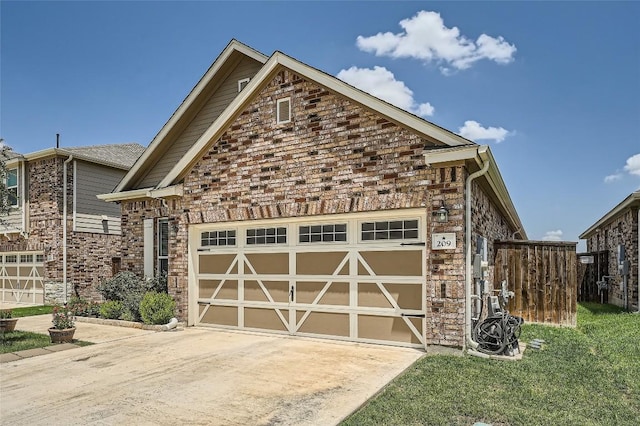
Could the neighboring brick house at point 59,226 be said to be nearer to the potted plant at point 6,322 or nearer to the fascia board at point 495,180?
the potted plant at point 6,322

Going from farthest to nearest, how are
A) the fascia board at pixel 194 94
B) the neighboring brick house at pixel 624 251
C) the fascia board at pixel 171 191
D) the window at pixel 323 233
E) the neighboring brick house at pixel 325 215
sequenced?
the neighboring brick house at pixel 624 251 → the fascia board at pixel 194 94 → the fascia board at pixel 171 191 → the window at pixel 323 233 → the neighboring brick house at pixel 325 215

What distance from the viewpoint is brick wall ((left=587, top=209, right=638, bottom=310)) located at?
46.1ft

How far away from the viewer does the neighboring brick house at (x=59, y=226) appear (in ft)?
54.5

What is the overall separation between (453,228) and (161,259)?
29.0 feet

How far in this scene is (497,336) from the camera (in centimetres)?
735

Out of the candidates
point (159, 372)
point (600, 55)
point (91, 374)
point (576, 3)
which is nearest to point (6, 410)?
point (91, 374)

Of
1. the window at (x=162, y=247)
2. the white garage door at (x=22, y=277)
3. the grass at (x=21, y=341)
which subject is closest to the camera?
the grass at (x=21, y=341)

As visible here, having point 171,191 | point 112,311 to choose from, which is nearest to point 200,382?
point 171,191

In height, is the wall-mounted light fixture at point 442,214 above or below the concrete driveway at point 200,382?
above

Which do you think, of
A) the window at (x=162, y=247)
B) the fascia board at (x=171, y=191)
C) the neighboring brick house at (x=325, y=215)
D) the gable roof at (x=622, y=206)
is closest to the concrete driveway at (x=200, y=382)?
the neighboring brick house at (x=325, y=215)

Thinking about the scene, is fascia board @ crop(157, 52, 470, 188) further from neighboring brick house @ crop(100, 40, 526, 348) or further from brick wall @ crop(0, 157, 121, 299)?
brick wall @ crop(0, 157, 121, 299)

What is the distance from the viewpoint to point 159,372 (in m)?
6.66

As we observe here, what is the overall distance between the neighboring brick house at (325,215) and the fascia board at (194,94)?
2996 millimetres

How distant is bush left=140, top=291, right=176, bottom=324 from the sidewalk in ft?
1.05
